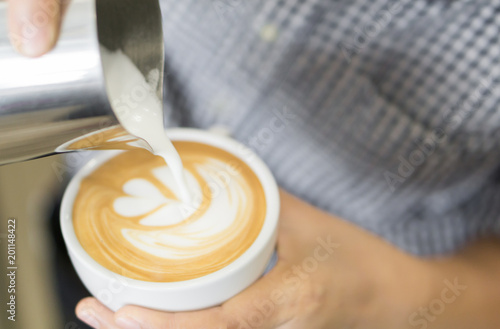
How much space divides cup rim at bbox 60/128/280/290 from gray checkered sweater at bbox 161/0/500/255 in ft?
0.37

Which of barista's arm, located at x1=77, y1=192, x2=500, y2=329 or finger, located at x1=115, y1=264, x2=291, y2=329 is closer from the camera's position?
finger, located at x1=115, y1=264, x2=291, y2=329

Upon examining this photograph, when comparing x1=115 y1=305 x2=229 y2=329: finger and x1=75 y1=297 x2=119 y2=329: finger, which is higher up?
x1=115 y1=305 x2=229 y2=329: finger

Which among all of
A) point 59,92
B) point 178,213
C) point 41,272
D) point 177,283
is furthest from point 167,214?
point 41,272

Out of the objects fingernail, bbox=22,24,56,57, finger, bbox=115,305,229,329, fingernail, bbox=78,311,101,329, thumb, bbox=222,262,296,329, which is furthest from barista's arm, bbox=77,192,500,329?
fingernail, bbox=22,24,56,57

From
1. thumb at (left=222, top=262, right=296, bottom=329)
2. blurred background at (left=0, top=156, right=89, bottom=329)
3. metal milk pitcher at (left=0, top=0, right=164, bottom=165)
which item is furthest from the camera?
blurred background at (left=0, top=156, right=89, bottom=329)

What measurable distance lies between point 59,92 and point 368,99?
1.42 ft

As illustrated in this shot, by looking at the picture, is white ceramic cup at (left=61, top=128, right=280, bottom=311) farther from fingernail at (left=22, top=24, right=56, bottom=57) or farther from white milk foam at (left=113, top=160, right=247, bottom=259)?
fingernail at (left=22, top=24, right=56, bottom=57)

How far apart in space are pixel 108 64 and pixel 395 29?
425 mm

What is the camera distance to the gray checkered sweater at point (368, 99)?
62 centimetres

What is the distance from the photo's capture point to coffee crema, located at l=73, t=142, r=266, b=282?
19.7 inches

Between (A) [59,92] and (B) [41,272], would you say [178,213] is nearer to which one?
(A) [59,92]

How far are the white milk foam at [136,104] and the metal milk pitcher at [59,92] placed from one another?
2 centimetres

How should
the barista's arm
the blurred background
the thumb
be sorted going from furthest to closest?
1. the blurred background
2. the barista's arm
3. the thumb

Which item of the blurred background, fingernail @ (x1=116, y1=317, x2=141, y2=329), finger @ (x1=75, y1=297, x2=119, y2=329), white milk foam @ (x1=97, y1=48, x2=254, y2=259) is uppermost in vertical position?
white milk foam @ (x1=97, y1=48, x2=254, y2=259)
